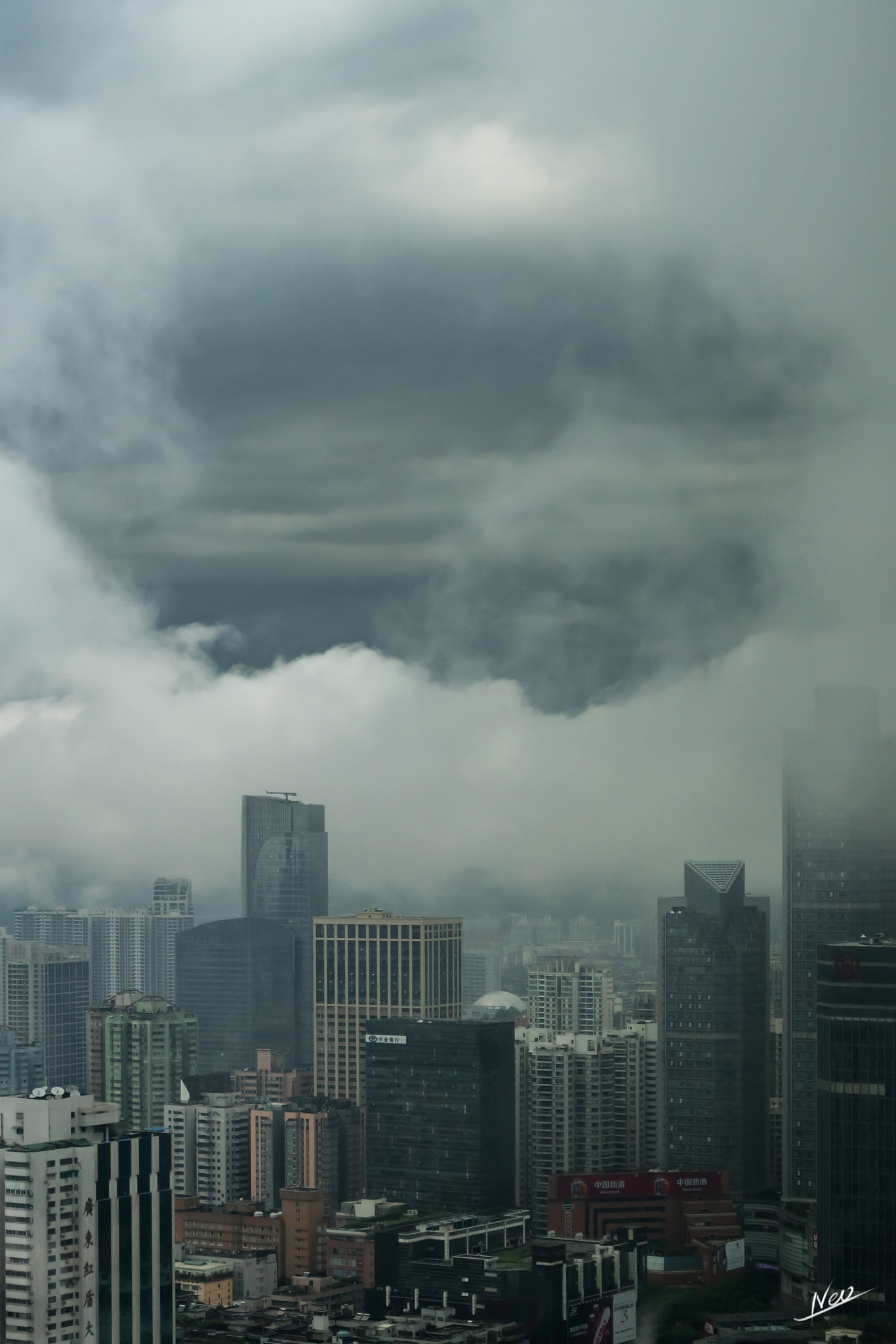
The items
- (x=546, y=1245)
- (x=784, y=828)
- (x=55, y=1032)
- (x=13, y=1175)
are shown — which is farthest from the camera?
(x=55, y=1032)

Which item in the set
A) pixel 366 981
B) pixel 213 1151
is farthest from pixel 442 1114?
pixel 366 981

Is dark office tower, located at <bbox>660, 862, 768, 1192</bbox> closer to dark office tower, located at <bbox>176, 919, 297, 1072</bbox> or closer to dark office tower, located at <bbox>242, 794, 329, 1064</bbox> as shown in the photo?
dark office tower, located at <bbox>242, 794, 329, 1064</bbox>

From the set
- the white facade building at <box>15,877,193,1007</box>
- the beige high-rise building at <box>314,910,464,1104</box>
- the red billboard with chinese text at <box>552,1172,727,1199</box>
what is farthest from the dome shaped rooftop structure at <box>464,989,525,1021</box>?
the white facade building at <box>15,877,193,1007</box>

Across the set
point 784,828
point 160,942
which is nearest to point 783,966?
point 784,828

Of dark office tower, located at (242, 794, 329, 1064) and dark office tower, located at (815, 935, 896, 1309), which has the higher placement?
dark office tower, located at (242, 794, 329, 1064)

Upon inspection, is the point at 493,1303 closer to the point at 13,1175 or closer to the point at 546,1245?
the point at 546,1245

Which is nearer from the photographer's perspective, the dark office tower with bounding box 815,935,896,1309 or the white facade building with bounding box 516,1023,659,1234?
the dark office tower with bounding box 815,935,896,1309

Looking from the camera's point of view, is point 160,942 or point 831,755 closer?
point 831,755
